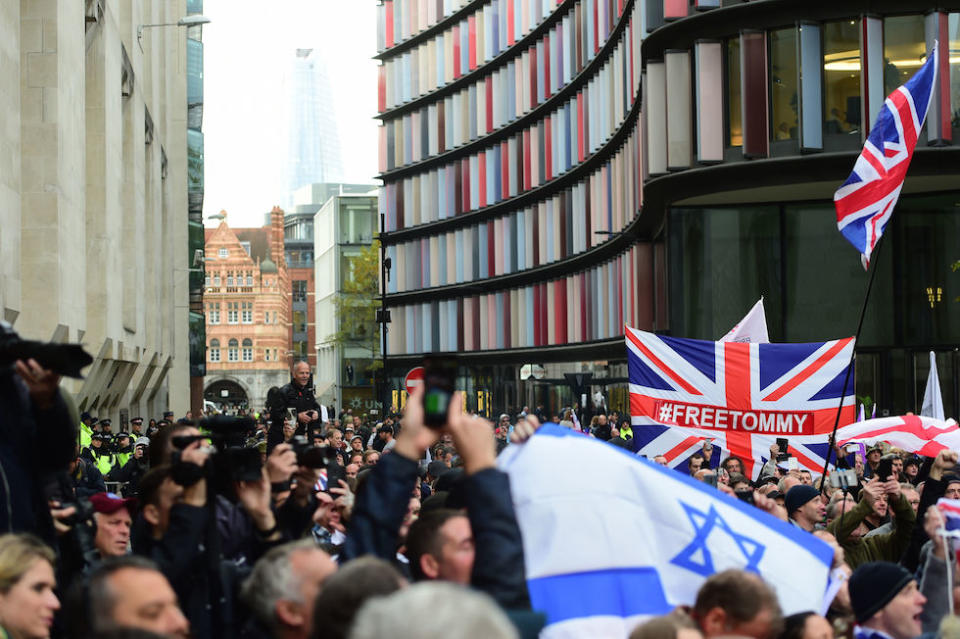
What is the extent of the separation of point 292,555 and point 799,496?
571cm

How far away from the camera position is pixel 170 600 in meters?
4.41

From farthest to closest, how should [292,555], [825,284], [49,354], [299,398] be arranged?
[825,284]
[299,398]
[49,354]
[292,555]

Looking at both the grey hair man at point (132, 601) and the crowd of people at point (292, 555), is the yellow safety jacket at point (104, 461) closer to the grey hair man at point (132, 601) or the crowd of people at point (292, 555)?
the crowd of people at point (292, 555)

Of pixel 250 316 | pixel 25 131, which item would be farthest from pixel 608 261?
pixel 250 316

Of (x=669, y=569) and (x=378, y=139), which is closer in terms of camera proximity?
(x=669, y=569)

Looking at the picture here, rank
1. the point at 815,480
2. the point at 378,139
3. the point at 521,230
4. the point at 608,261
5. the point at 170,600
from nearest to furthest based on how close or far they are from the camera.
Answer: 1. the point at 170,600
2. the point at 815,480
3. the point at 608,261
4. the point at 521,230
5. the point at 378,139

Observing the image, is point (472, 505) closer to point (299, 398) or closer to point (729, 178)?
point (299, 398)

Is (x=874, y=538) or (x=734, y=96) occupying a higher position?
(x=734, y=96)

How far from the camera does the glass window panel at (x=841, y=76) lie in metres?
28.1

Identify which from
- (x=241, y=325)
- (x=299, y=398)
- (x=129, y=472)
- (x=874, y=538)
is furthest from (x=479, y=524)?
(x=241, y=325)

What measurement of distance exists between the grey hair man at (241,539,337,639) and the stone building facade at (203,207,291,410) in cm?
15957

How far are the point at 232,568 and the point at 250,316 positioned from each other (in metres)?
166

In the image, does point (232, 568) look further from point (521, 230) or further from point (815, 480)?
point (521, 230)

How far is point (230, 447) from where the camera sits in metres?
5.93
